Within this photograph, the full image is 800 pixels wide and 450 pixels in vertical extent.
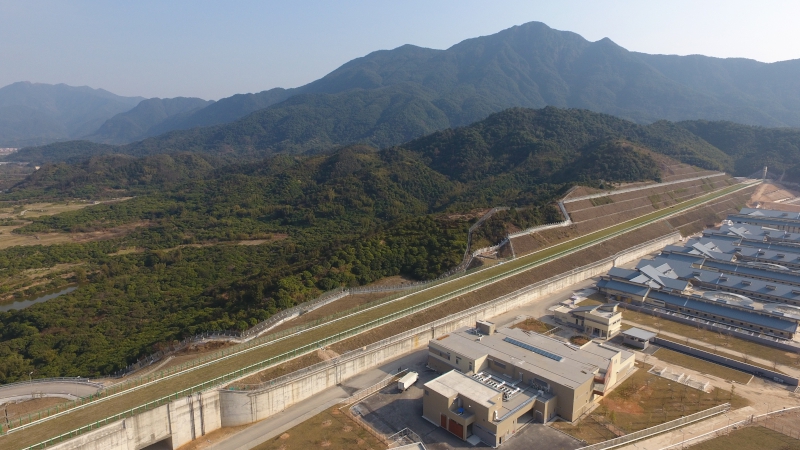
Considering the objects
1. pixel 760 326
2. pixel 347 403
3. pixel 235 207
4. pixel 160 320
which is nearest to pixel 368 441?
pixel 347 403

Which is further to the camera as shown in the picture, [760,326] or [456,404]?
[760,326]

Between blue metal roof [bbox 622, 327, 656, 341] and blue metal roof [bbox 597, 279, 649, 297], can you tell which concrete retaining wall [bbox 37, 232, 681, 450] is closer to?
blue metal roof [bbox 622, 327, 656, 341]

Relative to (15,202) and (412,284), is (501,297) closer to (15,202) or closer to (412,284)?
(412,284)

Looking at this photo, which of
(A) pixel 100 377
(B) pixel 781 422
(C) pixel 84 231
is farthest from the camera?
(C) pixel 84 231

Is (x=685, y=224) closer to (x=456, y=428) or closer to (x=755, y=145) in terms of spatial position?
(x=456, y=428)

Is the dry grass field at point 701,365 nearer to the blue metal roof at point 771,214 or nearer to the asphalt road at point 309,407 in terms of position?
the asphalt road at point 309,407


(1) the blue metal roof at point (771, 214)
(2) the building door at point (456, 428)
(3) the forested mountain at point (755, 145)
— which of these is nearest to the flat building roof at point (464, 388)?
(2) the building door at point (456, 428)

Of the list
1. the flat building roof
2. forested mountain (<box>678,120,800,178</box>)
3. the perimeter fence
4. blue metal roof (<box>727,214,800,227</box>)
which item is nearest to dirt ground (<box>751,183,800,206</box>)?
forested mountain (<box>678,120,800,178</box>)
